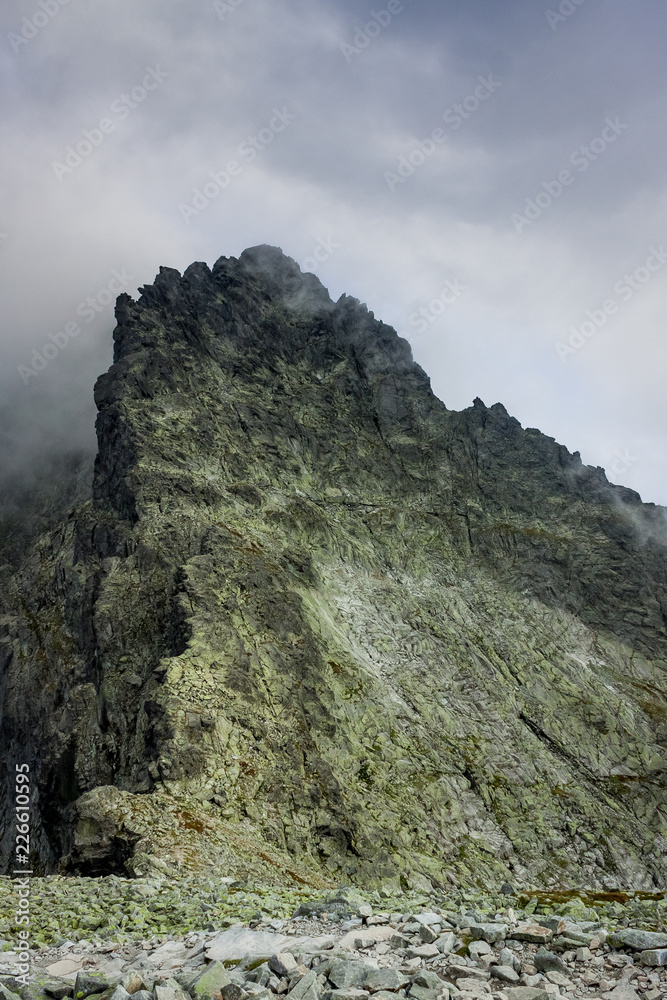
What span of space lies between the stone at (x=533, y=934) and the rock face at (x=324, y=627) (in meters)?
18.1

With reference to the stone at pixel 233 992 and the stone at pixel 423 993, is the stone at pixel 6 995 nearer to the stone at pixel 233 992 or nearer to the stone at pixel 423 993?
the stone at pixel 233 992

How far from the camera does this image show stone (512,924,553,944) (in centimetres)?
1245

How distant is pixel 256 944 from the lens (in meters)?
13.8

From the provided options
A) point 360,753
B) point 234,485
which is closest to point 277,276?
point 234,485

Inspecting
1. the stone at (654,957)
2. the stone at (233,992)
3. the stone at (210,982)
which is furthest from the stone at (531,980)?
the stone at (210,982)

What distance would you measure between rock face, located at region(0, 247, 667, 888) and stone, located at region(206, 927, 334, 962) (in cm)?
1298

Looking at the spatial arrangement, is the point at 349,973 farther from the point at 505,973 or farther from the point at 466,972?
the point at 505,973

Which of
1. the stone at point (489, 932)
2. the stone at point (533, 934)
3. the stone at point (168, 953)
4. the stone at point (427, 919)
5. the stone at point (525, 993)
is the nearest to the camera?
the stone at point (525, 993)

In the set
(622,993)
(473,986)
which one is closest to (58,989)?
(473,986)

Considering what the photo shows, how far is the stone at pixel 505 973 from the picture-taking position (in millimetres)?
10773

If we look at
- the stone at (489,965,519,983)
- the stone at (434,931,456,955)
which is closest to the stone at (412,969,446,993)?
the stone at (489,965,519,983)

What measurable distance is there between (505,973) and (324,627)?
44791mm

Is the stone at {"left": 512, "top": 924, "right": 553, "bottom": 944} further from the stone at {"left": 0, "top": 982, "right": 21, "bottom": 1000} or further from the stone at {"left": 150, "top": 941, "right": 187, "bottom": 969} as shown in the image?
the stone at {"left": 0, "top": 982, "right": 21, "bottom": 1000}

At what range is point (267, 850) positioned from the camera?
1240 inches
